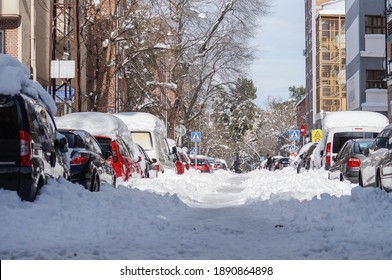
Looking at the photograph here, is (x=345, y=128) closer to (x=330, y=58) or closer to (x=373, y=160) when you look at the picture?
(x=373, y=160)

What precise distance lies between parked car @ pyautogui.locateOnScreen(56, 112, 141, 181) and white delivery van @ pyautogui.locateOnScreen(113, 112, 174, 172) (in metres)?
6.06

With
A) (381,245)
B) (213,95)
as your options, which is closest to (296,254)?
(381,245)

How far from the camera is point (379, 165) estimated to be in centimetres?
1708

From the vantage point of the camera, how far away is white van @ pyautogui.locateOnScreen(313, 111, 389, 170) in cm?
2719

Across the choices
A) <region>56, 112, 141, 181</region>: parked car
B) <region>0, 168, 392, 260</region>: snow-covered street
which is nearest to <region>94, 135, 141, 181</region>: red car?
<region>56, 112, 141, 181</region>: parked car

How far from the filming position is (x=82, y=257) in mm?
8445

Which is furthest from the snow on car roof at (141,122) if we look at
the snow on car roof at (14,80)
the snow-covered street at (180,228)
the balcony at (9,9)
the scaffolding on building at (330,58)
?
the scaffolding on building at (330,58)

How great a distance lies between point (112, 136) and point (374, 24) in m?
46.2

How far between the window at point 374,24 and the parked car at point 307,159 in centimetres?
2556

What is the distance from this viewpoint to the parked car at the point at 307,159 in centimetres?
3529

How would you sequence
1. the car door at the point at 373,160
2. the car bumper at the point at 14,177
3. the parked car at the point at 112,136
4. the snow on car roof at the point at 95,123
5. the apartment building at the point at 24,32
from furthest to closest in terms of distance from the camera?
the apartment building at the point at 24,32 < the snow on car roof at the point at 95,123 < the parked car at the point at 112,136 < the car door at the point at 373,160 < the car bumper at the point at 14,177

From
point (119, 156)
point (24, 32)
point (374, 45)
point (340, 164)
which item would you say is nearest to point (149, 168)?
point (119, 156)

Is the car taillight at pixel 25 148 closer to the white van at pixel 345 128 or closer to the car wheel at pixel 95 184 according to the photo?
the car wheel at pixel 95 184

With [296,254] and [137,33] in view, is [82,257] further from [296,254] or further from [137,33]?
[137,33]
